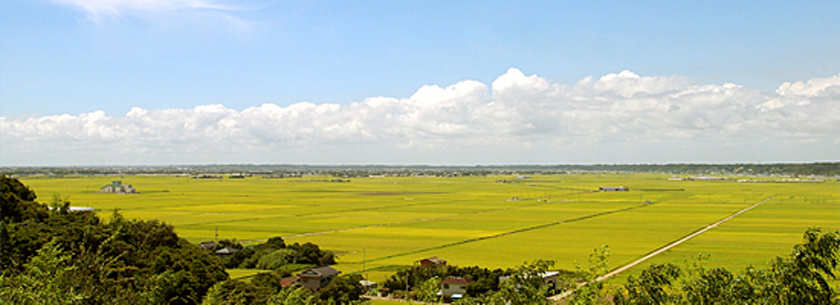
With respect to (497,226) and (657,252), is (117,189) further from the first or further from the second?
(657,252)

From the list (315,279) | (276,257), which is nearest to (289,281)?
(315,279)

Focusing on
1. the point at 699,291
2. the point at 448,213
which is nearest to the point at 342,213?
the point at 448,213

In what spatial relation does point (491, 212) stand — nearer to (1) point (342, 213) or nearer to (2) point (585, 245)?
(1) point (342, 213)

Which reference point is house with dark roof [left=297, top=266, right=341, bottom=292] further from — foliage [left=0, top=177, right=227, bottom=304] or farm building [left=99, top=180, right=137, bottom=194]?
farm building [left=99, top=180, right=137, bottom=194]

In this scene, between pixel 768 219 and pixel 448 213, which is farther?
pixel 448 213

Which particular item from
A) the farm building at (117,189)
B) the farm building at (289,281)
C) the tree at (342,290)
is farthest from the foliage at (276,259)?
the farm building at (117,189)

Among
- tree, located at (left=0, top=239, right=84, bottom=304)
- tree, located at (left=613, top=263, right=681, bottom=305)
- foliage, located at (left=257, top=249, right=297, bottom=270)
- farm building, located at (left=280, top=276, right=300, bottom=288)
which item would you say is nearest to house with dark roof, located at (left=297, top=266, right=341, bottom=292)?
farm building, located at (left=280, top=276, right=300, bottom=288)

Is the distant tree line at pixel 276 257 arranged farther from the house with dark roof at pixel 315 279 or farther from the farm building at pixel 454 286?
the farm building at pixel 454 286

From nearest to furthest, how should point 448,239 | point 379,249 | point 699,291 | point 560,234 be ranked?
1. point 699,291
2. point 379,249
3. point 448,239
4. point 560,234

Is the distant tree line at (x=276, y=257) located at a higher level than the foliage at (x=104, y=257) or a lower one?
lower
